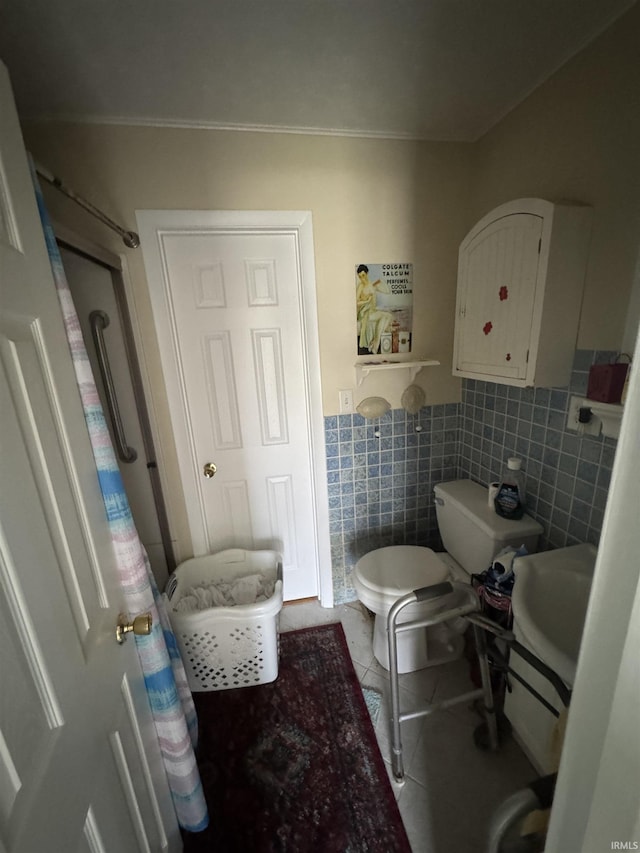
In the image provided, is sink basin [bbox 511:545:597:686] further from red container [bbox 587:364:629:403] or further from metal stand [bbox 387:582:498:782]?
red container [bbox 587:364:629:403]

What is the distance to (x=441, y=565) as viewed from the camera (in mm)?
1443

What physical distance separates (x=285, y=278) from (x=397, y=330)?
0.58 m

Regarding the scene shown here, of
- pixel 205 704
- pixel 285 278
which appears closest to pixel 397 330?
pixel 285 278

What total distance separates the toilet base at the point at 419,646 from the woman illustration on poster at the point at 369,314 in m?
1.22

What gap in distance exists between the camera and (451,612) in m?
1.02

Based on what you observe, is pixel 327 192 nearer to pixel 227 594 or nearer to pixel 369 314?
pixel 369 314

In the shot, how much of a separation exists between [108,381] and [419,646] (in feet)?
5.38

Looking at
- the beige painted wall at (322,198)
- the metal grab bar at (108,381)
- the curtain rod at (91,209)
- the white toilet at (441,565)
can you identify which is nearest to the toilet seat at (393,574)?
the white toilet at (441,565)

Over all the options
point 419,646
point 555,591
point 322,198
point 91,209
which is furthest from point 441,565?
point 91,209

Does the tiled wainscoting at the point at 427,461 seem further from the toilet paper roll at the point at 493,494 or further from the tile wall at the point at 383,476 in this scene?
the toilet paper roll at the point at 493,494

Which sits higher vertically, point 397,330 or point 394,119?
point 394,119

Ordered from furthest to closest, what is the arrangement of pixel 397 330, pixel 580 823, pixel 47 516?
pixel 397 330 → pixel 47 516 → pixel 580 823

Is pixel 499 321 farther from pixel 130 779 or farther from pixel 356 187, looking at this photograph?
pixel 130 779

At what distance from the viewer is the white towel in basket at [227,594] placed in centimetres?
146
